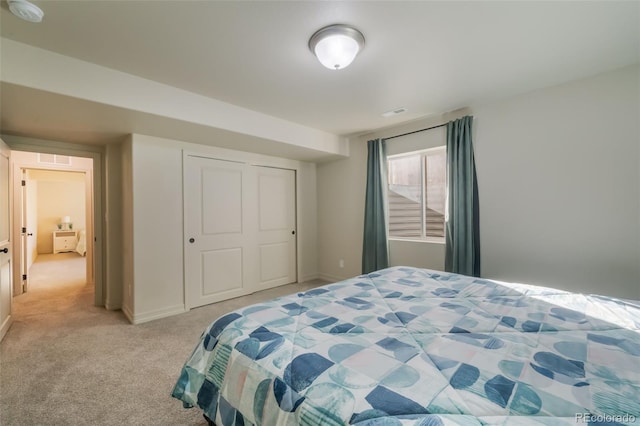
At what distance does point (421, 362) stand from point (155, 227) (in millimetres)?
3220

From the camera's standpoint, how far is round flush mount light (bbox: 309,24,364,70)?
1821 mm

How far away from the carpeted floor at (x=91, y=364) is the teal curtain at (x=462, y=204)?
275cm

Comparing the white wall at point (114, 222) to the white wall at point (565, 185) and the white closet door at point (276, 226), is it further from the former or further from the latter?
the white wall at point (565, 185)

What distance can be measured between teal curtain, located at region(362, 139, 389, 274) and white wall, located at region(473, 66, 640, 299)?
123 cm

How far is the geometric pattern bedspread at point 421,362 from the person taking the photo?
78cm

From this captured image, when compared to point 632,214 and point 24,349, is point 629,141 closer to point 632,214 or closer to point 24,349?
point 632,214

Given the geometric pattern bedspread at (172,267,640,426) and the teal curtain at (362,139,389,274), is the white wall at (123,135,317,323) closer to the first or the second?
the geometric pattern bedspread at (172,267,640,426)

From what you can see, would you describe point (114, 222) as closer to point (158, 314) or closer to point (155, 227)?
point (155, 227)

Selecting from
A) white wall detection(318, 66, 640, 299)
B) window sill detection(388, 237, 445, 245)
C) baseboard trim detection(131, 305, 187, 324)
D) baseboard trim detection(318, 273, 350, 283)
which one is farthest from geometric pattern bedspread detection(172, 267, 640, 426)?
baseboard trim detection(318, 273, 350, 283)

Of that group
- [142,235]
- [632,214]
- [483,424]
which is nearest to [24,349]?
[142,235]

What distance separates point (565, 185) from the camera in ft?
8.67

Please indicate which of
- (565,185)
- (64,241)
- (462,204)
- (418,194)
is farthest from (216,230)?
(64,241)

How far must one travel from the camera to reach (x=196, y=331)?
284 cm

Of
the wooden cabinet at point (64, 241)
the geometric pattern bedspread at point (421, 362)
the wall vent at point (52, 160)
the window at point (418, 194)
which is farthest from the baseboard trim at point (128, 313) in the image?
the wooden cabinet at point (64, 241)
